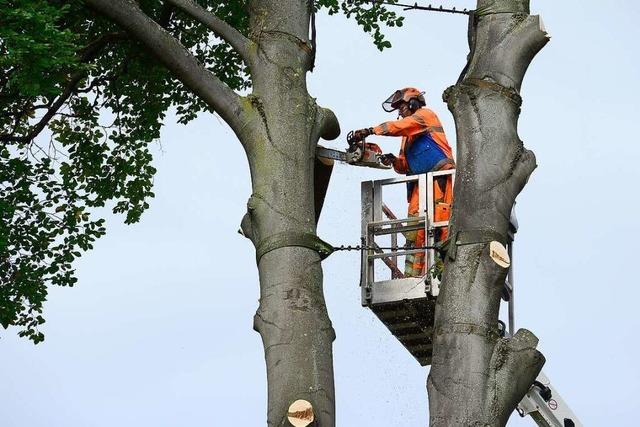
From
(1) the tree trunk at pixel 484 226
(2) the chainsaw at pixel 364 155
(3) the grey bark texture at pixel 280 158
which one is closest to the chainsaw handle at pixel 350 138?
(2) the chainsaw at pixel 364 155

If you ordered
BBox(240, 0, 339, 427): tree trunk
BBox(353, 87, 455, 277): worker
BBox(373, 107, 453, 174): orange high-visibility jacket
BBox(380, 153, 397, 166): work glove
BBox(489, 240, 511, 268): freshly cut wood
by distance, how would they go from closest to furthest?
BBox(240, 0, 339, 427): tree trunk < BBox(489, 240, 511, 268): freshly cut wood < BBox(353, 87, 455, 277): worker < BBox(380, 153, 397, 166): work glove < BBox(373, 107, 453, 174): orange high-visibility jacket

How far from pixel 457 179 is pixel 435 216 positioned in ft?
7.13

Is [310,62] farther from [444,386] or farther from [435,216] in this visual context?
[444,386]

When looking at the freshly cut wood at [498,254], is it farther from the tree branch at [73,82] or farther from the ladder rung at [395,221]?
the tree branch at [73,82]

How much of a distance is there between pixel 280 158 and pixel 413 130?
3113mm

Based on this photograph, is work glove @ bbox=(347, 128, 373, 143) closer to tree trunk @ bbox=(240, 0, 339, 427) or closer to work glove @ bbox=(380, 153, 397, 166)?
work glove @ bbox=(380, 153, 397, 166)

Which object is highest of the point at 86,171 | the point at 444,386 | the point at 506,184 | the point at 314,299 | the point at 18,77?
the point at 86,171

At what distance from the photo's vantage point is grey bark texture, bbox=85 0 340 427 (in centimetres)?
1105

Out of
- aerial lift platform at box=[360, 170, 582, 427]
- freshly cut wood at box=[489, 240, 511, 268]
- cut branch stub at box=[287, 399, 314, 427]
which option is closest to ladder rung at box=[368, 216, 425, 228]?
aerial lift platform at box=[360, 170, 582, 427]

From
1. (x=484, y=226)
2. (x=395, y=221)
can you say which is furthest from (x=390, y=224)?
(x=484, y=226)

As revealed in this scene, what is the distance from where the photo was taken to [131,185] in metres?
16.9

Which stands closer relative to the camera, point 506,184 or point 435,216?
point 506,184

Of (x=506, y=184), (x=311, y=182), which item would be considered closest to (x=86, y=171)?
(x=311, y=182)

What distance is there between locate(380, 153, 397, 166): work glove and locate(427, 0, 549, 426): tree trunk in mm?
2337
